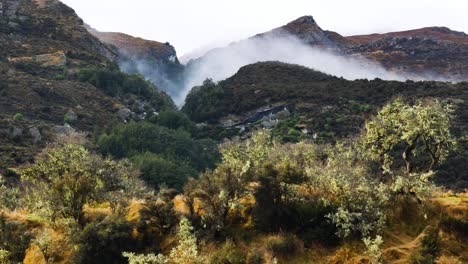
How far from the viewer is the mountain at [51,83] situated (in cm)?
8594

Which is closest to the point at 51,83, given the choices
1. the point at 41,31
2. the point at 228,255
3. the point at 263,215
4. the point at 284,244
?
the point at 41,31

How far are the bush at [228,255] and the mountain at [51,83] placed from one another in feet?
184

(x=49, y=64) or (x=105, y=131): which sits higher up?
(x=49, y=64)

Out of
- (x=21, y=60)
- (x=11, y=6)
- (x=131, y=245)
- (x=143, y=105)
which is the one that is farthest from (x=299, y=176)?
(x=11, y=6)

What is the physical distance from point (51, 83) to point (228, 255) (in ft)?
355

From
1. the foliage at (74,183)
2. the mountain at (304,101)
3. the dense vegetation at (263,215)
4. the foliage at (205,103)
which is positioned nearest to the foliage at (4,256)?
the dense vegetation at (263,215)

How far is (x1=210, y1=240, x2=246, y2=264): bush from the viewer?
18.0 meters

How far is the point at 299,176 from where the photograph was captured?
21.8 m

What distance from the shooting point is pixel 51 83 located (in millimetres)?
114375

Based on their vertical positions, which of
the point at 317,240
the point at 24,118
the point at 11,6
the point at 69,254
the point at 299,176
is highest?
the point at 11,6

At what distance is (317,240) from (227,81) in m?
152

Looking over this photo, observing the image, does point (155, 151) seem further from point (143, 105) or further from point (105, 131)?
point (143, 105)

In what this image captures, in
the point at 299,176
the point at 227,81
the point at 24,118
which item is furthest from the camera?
the point at 227,81

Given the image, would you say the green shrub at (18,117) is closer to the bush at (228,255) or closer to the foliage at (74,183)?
the foliage at (74,183)
